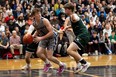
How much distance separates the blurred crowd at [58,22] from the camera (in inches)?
781

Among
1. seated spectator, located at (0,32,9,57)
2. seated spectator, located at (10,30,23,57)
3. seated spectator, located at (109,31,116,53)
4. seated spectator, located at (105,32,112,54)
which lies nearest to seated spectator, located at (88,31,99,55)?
seated spectator, located at (105,32,112,54)

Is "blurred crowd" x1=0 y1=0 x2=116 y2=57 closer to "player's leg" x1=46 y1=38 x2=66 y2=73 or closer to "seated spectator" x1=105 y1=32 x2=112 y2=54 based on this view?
"seated spectator" x1=105 y1=32 x2=112 y2=54

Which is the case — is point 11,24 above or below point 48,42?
above

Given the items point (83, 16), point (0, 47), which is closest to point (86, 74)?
point (0, 47)

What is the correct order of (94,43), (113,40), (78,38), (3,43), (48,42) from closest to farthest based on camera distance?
(78,38) < (48,42) < (3,43) < (94,43) < (113,40)

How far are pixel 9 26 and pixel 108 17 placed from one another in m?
6.97

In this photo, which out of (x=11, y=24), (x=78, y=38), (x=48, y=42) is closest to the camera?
(x=78, y=38)

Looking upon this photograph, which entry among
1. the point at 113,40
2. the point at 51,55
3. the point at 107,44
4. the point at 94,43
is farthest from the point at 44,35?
the point at 113,40

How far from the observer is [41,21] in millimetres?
12383

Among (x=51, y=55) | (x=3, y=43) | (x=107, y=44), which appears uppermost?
(x=107, y=44)

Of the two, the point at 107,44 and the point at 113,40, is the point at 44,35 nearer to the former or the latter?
the point at 107,44

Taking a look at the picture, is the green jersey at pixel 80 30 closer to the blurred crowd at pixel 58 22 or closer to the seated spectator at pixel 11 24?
the blurred crowd at pixel 58 22

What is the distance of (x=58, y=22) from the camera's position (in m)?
21.8

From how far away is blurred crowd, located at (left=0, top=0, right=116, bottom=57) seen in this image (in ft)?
65.1
